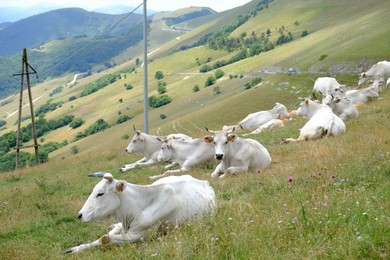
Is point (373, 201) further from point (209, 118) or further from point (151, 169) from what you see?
point (209, 118)

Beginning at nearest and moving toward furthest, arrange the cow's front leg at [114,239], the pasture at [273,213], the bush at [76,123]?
the pasture at [273,213] → the cow's front leg at [114,239] → the bush at [76,123]

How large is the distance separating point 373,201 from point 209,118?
61136 millimetres

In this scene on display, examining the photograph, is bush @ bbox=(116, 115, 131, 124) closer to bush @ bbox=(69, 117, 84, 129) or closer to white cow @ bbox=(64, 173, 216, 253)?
bush @ bbox=(69, 117, 84, 129)

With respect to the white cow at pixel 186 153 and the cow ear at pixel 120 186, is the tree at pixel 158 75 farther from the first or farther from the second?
the cow ear at pixel 120 186

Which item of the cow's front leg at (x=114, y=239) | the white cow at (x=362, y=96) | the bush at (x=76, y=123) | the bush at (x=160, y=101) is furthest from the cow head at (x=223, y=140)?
the bush at (x=76, y=123)

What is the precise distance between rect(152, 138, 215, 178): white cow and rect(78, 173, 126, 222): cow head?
720 cm

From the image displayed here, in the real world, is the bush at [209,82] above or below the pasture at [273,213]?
below

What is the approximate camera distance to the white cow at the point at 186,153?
1561 centimetres

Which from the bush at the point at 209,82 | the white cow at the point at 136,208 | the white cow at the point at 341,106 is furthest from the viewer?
the bush at the point at 209,82

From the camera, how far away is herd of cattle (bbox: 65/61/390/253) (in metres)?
8.00

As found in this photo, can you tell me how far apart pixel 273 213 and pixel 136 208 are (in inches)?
97.8

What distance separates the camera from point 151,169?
1714cm

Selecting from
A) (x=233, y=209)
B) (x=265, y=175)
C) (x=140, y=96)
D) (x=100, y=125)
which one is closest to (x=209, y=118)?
(x=265, y=175)

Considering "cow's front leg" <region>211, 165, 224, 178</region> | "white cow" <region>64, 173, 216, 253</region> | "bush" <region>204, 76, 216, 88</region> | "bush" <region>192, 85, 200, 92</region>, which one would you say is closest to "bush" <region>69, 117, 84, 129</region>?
"bush" <region>192, 85, 200, 92</region>
